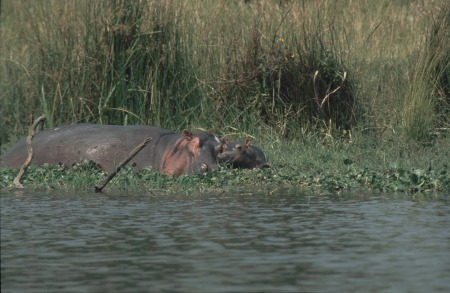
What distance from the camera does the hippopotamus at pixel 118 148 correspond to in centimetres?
932

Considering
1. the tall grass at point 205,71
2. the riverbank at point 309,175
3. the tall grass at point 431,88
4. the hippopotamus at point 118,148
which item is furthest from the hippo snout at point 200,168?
the tall grass at point 431,88

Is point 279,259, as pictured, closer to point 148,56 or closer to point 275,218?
point 275,218

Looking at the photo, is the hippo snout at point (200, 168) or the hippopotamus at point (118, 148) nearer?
the hippo snout at point (200, 168)

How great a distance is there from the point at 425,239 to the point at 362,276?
44.5 inches

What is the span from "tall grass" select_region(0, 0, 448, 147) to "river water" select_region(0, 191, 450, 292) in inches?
126

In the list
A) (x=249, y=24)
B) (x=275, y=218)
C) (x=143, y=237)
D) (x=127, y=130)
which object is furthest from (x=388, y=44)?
(x=143, y=237)

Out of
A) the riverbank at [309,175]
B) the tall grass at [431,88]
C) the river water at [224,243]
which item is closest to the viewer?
the river water at [224,243]

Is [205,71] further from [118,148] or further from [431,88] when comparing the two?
[431,88]

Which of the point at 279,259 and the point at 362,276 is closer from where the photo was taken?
the point at 362,276

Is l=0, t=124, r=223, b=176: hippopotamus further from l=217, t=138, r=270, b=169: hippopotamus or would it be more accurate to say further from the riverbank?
the riverbank

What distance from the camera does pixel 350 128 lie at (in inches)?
435

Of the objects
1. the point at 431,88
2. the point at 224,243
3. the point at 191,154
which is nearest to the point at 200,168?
the point at 191,154

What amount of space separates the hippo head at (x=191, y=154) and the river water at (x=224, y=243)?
52.9 inches

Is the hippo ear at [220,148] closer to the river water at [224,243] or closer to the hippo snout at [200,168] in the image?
the hippo snout at [200,168]
